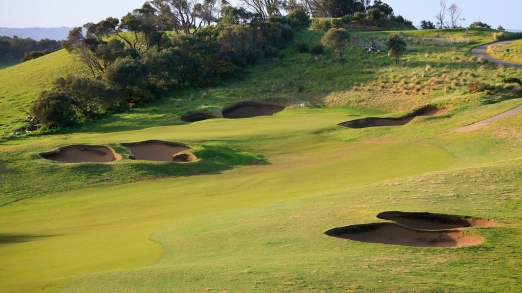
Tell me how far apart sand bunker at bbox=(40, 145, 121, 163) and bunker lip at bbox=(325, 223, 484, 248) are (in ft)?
69.4

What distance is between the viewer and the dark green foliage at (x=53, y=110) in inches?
2232

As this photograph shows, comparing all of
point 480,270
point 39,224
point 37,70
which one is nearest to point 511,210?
point 480,270

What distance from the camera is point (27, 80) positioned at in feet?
277

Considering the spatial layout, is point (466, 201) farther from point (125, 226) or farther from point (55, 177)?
point (55, 177)

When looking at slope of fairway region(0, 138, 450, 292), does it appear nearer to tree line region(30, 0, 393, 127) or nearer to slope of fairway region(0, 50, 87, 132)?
tree line region(30, 0, 393, 127)

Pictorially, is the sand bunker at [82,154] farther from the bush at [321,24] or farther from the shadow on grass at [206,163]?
the bush at [321,24]

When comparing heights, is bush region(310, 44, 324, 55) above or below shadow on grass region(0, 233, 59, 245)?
→ above

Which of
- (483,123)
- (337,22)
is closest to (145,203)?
(483,123)

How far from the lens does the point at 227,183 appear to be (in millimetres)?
31359

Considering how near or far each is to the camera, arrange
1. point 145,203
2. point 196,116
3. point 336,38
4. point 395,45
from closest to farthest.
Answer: point 145,203
point 196,116
point 395,45
point 336,38

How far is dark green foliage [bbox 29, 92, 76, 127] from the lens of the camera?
56.7 m

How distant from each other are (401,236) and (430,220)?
175 centimetres

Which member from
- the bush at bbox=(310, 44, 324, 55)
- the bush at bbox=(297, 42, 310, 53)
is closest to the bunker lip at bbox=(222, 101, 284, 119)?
the bush at bbox=(310, 44, 324, 55)

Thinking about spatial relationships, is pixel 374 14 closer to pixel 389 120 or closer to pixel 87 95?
pixel 87 95
